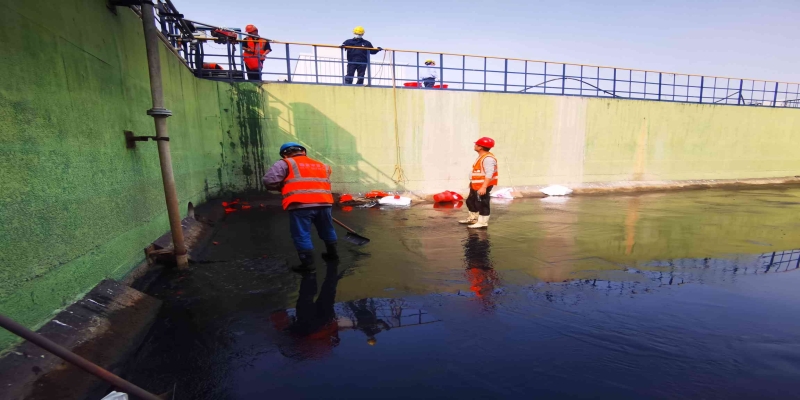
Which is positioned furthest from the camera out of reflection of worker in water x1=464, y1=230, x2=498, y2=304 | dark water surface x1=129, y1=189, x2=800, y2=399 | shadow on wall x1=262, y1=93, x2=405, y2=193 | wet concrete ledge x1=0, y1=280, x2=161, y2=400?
shadow on wall x1=262, y1=93, x2=405, y2=193

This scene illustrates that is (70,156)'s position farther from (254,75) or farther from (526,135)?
(526,135)

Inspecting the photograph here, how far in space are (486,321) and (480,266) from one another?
1538 millimetres

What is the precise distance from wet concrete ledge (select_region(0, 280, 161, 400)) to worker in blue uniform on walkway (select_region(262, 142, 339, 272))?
1.50m

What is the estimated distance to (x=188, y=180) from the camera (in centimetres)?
663

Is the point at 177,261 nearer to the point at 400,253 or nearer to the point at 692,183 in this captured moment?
the point at 400,253

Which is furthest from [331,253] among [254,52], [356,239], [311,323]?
[254,52]

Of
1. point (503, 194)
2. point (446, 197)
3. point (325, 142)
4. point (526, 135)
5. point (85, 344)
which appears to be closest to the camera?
point (85, 344)

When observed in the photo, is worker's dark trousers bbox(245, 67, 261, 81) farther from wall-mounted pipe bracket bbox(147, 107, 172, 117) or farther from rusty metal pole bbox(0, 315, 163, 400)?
rusty metal pole bbox(0, 315, 163, 400)

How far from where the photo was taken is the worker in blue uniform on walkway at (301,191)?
421 cm

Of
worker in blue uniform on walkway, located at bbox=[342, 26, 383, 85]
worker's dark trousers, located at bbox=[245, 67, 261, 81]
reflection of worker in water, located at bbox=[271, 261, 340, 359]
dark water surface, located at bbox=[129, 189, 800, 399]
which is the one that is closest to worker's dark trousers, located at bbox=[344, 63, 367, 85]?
worker in blue uniform on walkway, located at bbox=[342, 26, 383, 85]

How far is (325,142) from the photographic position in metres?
10.2

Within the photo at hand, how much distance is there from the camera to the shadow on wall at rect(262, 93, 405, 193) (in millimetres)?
9883

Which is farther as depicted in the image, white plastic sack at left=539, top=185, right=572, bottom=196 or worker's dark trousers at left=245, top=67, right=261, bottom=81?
white plastic sack at left=539, top=185, right=572, bottom=196

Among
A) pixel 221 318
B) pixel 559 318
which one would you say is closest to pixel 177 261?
pixel 221 318
